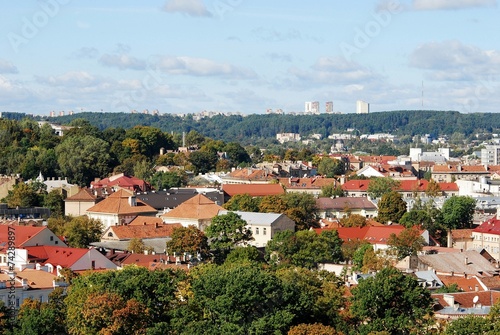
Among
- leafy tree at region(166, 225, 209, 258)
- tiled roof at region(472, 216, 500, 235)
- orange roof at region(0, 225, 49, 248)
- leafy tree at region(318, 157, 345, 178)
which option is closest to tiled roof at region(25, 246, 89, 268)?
orange roof at region(0, 225, 49, 248)

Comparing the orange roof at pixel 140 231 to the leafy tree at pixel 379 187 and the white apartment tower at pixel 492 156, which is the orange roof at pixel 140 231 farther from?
the white apartment tower at pixel 492 156

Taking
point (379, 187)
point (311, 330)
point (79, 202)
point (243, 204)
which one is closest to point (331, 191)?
point (379, 187)

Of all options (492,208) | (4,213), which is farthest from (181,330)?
(492,208)

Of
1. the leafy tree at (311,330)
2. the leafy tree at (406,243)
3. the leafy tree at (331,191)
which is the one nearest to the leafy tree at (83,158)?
the leafy tree at (331,191)

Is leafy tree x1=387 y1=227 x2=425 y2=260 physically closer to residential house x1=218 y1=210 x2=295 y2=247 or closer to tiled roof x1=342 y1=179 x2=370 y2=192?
residential house x1=218 y1=210 x2=295 y2=247

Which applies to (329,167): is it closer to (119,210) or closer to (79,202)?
(79,202)
